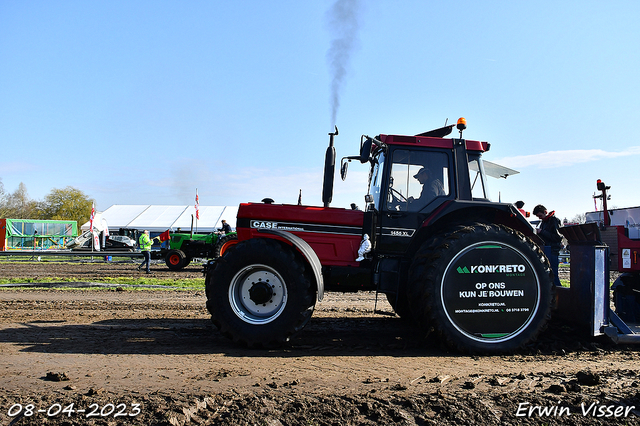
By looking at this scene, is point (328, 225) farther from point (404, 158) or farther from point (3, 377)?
point (3, 377)

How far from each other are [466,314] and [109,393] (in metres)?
3.50

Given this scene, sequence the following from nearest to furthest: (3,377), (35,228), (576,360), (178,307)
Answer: (3,377) → (576,360) → (178,307) → (35,228)

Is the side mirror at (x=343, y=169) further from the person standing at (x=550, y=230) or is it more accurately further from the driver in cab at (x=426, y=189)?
the person standing at (x=550, y=230)

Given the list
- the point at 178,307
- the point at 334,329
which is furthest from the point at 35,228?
the point at 334,329

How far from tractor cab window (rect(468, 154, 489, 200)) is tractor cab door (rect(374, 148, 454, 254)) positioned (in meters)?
0.29

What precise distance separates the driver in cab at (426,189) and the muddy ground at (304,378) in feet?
5.24

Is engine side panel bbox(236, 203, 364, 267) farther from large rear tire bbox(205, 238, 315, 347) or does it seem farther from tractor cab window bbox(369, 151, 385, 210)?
large rear tire bbox(205, 238, 315, 347)

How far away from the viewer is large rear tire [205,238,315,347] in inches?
182

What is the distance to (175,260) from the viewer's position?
17.8 metres

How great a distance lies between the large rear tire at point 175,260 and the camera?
17761 millimetres

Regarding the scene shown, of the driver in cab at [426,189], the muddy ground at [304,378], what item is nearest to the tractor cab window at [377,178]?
the driver in cab at [426,189]

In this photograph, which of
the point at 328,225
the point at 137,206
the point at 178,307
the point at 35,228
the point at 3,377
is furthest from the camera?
the point at 137,206

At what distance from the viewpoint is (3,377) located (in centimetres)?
369

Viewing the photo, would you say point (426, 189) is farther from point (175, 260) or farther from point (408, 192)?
point (175, 260)
